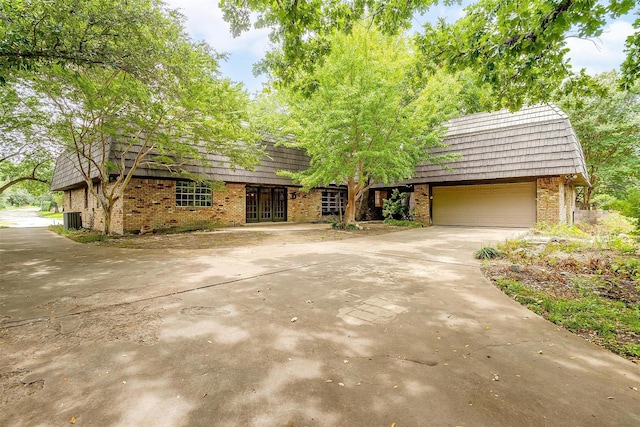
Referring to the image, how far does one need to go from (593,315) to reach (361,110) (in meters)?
8.40

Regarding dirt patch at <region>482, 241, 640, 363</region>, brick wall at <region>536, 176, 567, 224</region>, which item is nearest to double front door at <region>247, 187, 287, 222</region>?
dirt patch at <region>482, 241, 640, 363</region>

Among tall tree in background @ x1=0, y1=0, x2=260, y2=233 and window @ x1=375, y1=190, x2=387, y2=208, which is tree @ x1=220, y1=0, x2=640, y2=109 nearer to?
tall tree in background @ x1=0, y1=0, x2=260, y2=233

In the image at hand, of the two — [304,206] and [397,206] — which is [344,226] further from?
[304,206]

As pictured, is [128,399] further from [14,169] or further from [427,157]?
[14,169]

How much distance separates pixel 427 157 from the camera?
543 inches

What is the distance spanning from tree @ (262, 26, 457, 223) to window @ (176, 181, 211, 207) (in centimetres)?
504

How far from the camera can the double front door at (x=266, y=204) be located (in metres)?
15.8

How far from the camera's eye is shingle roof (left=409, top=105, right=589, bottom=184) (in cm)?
1197

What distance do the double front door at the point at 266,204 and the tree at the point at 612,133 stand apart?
17.3 meters

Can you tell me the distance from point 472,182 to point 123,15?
14.8m

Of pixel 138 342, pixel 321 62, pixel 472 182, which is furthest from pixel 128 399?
pixel 472 182

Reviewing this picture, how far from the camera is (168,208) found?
12594 millimetres

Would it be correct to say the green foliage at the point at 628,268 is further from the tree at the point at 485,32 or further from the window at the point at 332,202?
the window at the point at 332,202

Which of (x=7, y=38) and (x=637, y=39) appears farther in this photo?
(x=637, y=39)
